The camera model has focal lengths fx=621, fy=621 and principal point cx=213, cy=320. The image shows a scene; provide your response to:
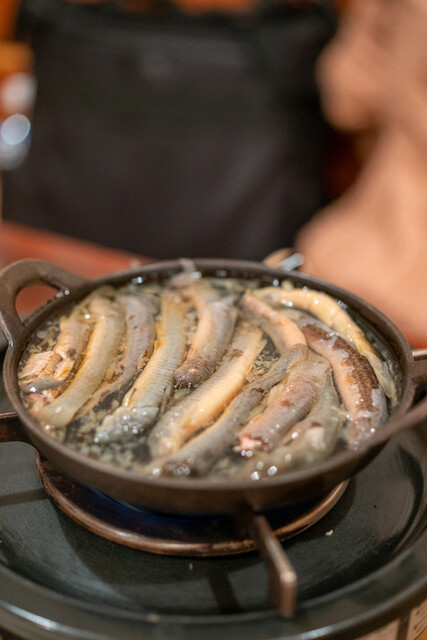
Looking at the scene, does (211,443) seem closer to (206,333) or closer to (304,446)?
(304,446)

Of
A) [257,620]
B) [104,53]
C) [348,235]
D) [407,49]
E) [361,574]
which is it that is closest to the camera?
[257,620]

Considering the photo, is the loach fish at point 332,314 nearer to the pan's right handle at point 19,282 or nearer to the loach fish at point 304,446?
the loach fish at point 304,446

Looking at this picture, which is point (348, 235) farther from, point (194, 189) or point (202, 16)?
point (202, 16)

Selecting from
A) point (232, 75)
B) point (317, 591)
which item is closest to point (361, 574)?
point (317, 591)

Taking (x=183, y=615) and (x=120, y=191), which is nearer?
(x=183, y=615)

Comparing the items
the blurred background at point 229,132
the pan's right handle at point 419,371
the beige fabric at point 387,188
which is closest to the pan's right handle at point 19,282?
the pan's right handle at point 419,371

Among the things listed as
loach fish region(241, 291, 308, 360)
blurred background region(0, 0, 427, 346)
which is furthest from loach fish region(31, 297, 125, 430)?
blurred background region(0, 0, 427, 346)

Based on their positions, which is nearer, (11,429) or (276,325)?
(11,429)

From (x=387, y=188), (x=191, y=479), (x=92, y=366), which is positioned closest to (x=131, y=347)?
(x=92, y=366)
